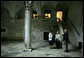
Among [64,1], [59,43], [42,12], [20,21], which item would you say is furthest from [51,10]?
[59,43]

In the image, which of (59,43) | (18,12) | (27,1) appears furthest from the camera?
(18,12)

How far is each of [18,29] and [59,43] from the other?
26.5 ft

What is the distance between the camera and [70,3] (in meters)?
14.4

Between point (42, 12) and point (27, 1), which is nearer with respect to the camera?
point (27, 1)

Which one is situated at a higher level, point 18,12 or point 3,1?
point 3,1

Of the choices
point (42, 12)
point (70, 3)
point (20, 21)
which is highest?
point (70, 3)

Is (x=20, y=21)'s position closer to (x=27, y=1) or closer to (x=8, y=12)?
(x=8, y=12)

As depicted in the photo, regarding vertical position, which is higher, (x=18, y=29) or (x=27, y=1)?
(x=27, y=1)

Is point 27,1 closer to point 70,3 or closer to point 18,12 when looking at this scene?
point 18,12

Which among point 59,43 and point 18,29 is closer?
point 59,43

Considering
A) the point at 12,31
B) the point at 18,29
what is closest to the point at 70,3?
the point at 18,29

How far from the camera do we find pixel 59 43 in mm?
9391

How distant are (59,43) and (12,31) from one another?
8.87 m

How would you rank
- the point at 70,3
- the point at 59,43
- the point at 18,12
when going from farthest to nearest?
the point at 18,12 → the point at 70,3 → the point at 59,43
